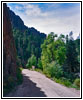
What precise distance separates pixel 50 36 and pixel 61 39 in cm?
192

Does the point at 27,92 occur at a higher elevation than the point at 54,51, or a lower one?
lower

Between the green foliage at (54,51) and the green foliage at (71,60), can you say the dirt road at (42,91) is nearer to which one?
the green foliage at (54,51)

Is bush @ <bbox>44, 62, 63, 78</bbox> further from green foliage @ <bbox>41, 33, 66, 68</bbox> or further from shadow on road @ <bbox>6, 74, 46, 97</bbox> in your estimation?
shadow on road @ <bbox>6, 74, 46, 97</bbox>

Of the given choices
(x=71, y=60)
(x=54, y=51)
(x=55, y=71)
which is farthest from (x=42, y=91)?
(x=71, y=60)

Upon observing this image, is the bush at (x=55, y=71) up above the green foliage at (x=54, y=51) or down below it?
below

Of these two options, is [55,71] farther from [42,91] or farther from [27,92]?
[27,92]

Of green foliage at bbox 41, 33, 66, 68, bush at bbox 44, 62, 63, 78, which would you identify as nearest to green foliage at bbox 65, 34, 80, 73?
green foliage at bbox 41, 33, 66, 68

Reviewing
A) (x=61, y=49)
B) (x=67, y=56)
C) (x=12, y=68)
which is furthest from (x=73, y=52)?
(x=12, y=68)

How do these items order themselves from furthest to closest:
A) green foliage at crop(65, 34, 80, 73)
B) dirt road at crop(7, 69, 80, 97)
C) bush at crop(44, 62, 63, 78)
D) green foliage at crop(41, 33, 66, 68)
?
green foliage at crop(65, 34, 80, 73)
green foliage at crop(41, 33, 66, 68)
bush at crop(44, 62, 63, 78)
dirt road at crop(7, 69, 80, 97)

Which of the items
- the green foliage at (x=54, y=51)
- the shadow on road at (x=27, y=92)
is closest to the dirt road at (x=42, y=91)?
the shadow on road at (x=27, y=92)

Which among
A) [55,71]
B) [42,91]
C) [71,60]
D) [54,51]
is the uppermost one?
[54,51]

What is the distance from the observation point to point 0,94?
8328 mm

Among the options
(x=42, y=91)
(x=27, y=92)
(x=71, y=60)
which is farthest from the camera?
(x=71, y=60)

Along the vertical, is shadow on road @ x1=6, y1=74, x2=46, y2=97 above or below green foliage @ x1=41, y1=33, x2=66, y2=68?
below
